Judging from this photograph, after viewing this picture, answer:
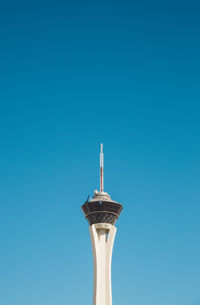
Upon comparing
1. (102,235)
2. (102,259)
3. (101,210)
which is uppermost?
(101,210)

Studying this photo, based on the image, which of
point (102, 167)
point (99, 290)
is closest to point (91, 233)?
point (99, 290)

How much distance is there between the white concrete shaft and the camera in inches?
3103

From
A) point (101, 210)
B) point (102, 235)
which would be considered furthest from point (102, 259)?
point (101, 210)

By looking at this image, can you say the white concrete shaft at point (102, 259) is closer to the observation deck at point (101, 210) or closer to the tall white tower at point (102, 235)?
the tall white tower at point (102, 235)

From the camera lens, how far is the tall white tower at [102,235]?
260 ft

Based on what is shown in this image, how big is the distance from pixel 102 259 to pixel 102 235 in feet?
17.5

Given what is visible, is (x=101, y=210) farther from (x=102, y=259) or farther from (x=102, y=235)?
(x=102, y=259)

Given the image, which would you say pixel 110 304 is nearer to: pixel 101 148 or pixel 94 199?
pixel 94 199

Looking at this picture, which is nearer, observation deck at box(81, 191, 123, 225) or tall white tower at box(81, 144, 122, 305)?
tall white tower at box(81, 144, 122, 305)

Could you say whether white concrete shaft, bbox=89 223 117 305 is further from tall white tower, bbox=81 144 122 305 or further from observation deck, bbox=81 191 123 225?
observation deck, bbox=81 191 123 225

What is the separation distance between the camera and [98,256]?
82.5 metres

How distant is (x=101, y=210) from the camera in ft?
285

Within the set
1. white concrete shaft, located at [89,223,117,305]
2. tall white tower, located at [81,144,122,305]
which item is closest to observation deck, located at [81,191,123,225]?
tall white tower, located at [81,144,122,305]

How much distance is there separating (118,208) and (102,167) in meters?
12.1
